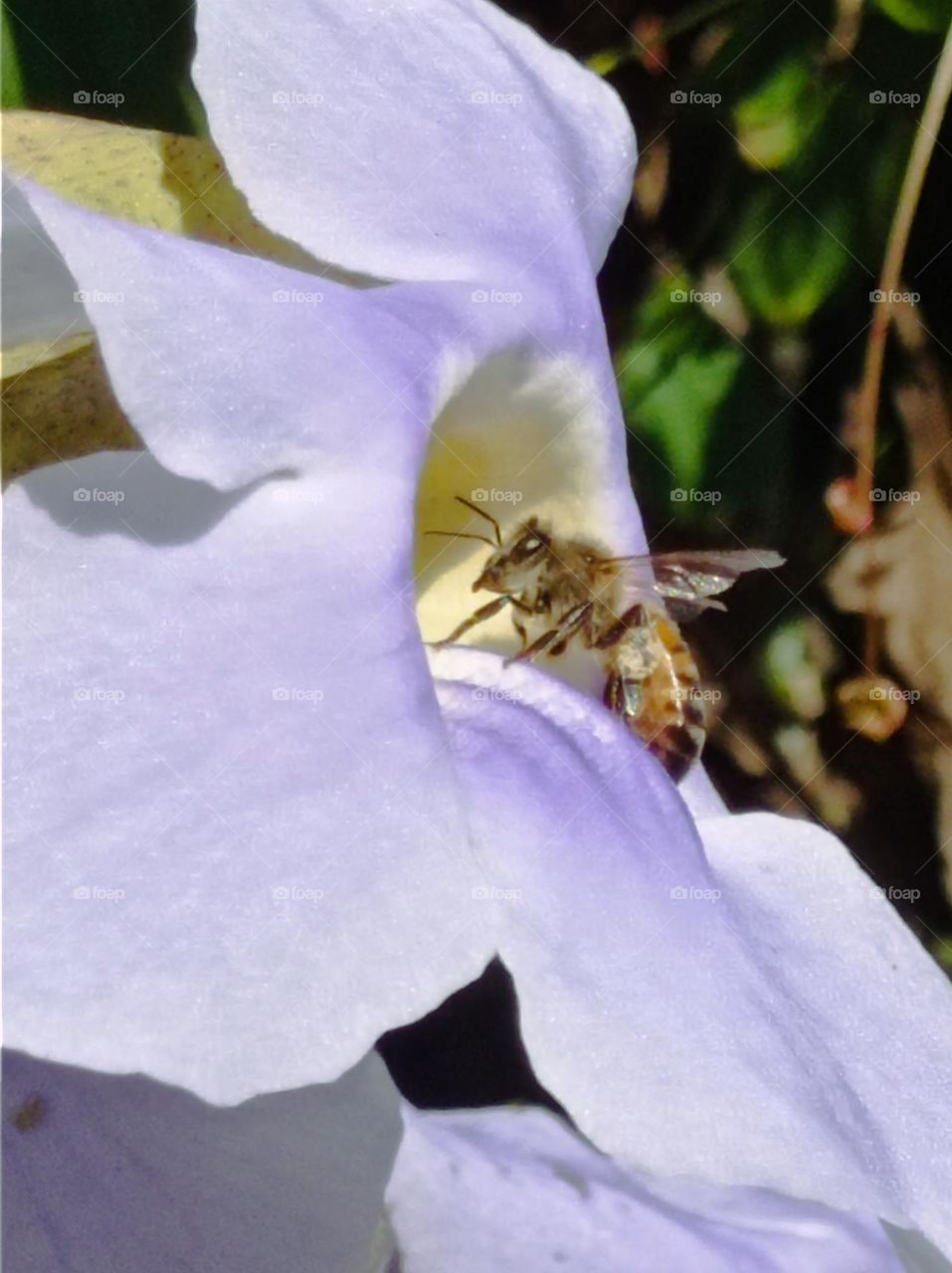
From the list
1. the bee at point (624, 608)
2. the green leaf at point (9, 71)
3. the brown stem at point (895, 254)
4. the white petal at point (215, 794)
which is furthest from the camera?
the brown stem at point (895, 254)

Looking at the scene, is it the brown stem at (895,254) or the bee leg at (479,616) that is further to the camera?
the brown stem at (895,254)

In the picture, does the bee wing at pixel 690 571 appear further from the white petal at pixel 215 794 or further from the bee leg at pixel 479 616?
the white petal at pixel 215 794

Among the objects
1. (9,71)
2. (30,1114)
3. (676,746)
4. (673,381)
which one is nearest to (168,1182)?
(30,1114)

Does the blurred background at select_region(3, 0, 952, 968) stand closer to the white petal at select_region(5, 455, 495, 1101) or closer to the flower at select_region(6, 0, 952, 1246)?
the flower at select_region(6, 0, 952, 1246)

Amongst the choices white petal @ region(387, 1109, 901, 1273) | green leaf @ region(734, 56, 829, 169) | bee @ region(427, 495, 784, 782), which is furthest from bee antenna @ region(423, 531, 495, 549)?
green leaf @ region(734, 56, 829, 169)

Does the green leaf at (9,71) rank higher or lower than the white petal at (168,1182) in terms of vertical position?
higher

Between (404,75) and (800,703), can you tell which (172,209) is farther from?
(800,703)

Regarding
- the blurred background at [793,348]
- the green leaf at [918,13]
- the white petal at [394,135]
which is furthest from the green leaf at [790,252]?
the white petal at [394,135]

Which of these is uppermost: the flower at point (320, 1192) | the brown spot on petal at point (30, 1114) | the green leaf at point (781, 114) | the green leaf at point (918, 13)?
the green leaf at point (918, 13)

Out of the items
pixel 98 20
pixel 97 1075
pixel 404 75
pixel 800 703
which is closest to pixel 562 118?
pixel 404 75
